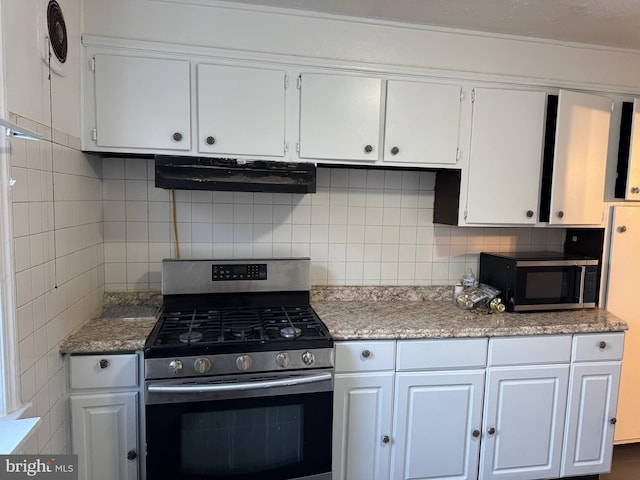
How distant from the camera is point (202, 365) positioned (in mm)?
1593

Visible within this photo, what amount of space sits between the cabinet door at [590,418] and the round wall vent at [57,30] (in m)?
2.74

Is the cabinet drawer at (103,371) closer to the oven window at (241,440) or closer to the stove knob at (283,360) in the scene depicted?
the oven window at (241,440)

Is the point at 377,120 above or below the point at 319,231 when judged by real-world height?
above

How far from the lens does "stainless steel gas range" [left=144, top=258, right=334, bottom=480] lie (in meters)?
1.56

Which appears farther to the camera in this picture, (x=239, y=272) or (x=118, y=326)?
(x=239, y=272)

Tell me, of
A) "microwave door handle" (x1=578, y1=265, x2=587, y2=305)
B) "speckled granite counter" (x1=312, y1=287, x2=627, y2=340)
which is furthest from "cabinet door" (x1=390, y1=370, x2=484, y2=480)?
"microwave door handle" (x1=578, y1=265, x2=587, y2=305)

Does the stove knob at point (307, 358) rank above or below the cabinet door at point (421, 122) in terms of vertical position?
below

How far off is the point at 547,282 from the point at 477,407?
80 cm

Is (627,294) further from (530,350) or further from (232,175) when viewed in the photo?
(232,175)

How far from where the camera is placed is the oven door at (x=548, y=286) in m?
2.21

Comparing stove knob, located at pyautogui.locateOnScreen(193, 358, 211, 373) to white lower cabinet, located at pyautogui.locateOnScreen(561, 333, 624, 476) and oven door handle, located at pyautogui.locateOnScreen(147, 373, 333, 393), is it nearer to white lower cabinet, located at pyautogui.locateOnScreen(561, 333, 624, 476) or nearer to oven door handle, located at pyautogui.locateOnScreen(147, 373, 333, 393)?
oven door handle, located at pyautogui.locateOnScreen(147, 373, 333, 393)

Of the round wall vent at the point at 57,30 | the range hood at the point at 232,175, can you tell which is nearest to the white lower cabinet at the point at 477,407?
the range hood at the point at 232,175

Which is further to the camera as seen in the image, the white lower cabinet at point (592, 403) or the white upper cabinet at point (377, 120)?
the white lower cabinet at point (592, 403)

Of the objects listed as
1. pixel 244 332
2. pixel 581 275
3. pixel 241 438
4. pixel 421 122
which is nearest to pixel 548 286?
pixel 581 275
